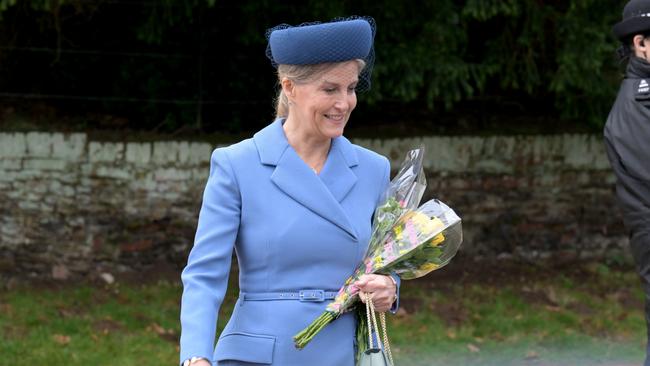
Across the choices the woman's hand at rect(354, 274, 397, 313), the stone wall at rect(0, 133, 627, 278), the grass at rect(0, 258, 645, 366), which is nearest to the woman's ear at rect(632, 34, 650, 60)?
the woman's hand at rect(354, 274, 397, 313)

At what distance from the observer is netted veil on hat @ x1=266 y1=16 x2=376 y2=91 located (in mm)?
3428

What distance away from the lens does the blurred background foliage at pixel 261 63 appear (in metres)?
8.79

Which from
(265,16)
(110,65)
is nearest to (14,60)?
(110,65)

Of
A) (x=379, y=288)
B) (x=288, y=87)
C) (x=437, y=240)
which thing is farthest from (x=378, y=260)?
(x=288, y=87)

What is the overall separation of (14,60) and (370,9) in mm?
3056

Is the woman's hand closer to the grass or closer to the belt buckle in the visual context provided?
the belt buckle

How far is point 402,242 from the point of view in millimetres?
3525

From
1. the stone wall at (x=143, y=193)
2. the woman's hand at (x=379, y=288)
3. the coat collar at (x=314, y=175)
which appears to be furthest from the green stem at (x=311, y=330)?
the stone wall at (x=143, y=193)

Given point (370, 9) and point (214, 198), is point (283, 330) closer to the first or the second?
point (214, 198)

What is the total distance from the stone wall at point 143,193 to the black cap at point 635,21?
400 cm

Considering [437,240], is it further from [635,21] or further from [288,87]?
[635,21]

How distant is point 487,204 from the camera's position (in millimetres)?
9609

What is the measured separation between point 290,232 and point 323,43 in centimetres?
56

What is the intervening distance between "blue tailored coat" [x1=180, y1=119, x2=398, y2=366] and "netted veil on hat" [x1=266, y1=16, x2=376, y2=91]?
312 millimetres
